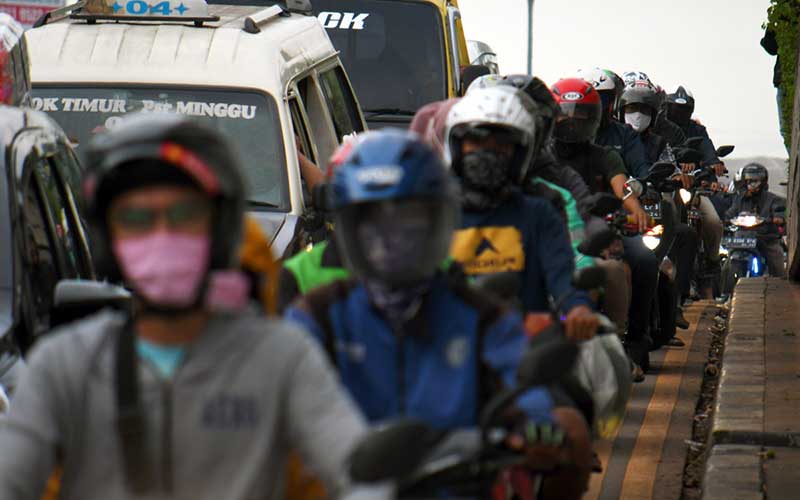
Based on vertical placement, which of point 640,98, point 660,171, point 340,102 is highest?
point 340,102

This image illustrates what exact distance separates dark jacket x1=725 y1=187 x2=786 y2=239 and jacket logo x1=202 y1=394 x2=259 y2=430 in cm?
2205

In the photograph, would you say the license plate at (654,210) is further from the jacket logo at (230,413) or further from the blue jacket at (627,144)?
the jacket logo at (230,413)

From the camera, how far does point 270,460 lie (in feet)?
10.7

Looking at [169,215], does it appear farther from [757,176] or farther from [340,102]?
[757,176]

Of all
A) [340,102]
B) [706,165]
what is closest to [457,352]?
[340,102]

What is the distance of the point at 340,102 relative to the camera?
13.1 m

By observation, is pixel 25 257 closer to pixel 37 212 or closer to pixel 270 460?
pixel 37 212

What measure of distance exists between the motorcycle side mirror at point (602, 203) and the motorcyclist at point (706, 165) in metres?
10.2

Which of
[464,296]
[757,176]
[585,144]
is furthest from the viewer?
[757,176]

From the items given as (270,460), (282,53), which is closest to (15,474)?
(270,460)

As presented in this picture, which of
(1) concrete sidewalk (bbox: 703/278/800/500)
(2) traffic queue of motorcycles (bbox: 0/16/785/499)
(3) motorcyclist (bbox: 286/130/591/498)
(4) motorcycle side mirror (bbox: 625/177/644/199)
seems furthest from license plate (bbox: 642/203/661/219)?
(3) motorcyclist (bbox: 286/130/591/498)

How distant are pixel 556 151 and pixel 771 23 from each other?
32.9 ft

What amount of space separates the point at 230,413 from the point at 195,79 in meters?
7.95

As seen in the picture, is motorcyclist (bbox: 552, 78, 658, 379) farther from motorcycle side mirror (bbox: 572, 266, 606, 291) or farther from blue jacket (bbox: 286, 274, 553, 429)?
blue jacket (bbox: 286, 274, 553, 429)
